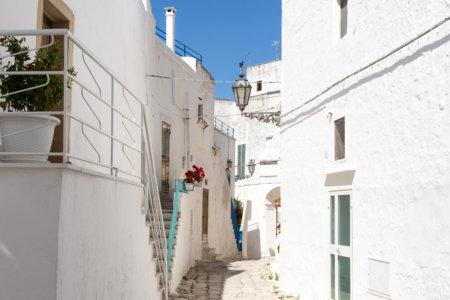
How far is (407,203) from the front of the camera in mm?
6141

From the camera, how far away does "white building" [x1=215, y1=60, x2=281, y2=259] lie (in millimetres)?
23422

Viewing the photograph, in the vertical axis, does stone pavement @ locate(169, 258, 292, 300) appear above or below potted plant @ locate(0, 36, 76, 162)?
below

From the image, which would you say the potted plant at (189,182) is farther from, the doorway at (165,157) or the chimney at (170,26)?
the chimney at (170,26)

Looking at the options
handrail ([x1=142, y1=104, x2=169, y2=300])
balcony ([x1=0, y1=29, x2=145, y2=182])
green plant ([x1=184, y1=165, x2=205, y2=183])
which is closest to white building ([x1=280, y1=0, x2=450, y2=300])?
handrail ([x1=142, y1=104, x2=169, y2=300])

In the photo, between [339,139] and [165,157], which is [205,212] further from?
[339,139]

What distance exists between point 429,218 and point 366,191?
5.12 feet

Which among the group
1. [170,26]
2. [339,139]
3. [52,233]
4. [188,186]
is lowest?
[52,233]

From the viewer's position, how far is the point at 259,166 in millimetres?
25500

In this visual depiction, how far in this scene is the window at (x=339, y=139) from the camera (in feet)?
27.0

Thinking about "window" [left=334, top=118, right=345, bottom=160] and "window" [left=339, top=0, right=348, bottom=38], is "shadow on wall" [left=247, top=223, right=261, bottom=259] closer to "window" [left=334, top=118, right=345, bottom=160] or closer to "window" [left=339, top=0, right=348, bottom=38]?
"window" [left=334, top=118, right=345, bottom=160]

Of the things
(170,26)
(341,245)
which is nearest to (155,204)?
(341,245)

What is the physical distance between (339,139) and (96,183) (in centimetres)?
475

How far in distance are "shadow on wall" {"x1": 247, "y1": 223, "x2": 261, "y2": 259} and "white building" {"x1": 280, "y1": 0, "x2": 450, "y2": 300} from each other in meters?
13.7

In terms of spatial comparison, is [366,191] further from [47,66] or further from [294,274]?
[47,66]
